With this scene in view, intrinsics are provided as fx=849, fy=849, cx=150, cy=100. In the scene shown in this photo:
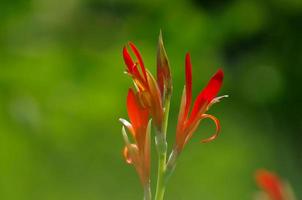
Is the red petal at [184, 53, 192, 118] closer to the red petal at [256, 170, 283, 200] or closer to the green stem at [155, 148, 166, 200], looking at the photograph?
the green stem at [155, 148, 166, 200]

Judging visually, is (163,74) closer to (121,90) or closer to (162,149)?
(162,149)

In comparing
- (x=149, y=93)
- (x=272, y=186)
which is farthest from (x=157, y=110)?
(x=272, y=186)

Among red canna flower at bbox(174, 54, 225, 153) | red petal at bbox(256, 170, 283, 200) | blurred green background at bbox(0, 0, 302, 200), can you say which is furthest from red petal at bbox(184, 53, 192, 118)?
blurred green background at bbox(0, 0, 302, 200)

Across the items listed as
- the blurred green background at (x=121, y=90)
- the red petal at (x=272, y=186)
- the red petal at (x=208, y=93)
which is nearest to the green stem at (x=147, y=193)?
the red petal at (x=208, y=93)

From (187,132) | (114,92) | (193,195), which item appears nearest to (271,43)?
(193,195)

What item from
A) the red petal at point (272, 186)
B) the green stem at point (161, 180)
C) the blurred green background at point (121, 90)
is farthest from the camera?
the blurred green background at point (121, 90)

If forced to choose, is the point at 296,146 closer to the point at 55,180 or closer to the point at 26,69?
the point at 55,180

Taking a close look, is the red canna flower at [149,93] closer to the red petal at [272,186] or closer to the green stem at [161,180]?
the green stem at [161,180]

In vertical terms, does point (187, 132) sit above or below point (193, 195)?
above
